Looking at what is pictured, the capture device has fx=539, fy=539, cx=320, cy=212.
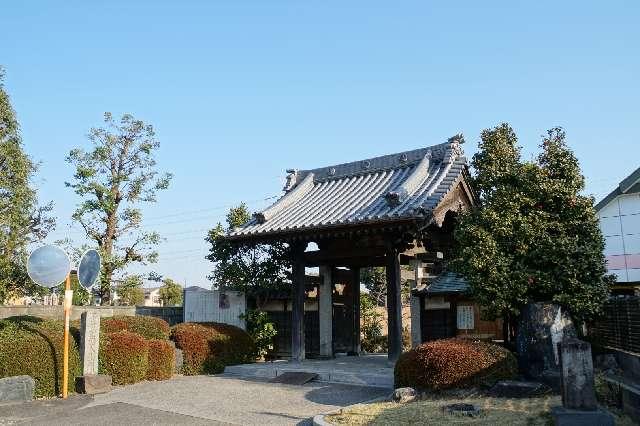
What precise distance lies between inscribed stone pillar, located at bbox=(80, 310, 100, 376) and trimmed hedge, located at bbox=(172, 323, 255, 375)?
3134 mm

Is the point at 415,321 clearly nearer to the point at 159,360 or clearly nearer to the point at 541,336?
the point at 541,336

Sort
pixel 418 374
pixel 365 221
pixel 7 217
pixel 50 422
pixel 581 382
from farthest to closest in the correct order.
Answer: pixel 7 217 → pixel 365 221 → pixel 418 374 → pixel 50 422 → pixel 581 382

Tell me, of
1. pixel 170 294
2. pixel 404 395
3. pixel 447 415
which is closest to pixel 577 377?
pixel 447 415

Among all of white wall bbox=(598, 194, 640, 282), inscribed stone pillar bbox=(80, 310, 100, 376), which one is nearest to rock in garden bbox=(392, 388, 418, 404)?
inscribed stone pillar bbox=(80, 310, 100, 376)

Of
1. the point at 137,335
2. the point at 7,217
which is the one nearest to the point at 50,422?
the point at 137,335

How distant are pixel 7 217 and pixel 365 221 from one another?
10.9 meters

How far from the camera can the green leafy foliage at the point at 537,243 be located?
1140 centimetres

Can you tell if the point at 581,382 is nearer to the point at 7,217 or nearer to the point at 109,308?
the point at 109,308

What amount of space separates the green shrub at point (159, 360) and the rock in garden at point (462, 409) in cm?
812

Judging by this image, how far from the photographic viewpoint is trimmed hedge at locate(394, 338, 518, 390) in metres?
10.2

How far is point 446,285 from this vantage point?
15.0 m

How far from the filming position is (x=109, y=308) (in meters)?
17.0

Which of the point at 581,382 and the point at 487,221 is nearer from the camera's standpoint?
the point at 581,382

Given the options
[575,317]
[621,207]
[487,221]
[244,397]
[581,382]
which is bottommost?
[244,397]
